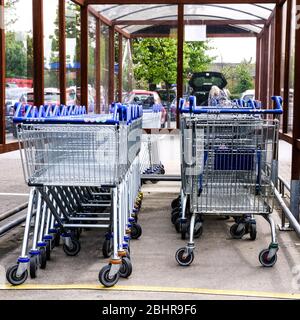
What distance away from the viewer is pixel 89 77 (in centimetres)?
970

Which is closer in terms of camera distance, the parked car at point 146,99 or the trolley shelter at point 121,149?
the trolley shelter at point 121,149

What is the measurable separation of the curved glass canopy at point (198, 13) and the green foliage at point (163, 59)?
1.07ft

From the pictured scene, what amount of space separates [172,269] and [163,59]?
18.5 ft

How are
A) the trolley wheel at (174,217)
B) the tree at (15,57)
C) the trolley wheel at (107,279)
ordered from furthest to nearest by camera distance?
the tree at (15,57)
the trolley wheel at (174,217)
the trolley wheel at (107,279)

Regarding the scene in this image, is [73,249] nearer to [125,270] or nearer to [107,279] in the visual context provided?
[125,270]

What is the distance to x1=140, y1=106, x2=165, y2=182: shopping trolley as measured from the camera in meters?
8.67

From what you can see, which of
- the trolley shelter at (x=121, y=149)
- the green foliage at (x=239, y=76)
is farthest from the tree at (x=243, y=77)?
the trolley shelter at (x=121, y=149)

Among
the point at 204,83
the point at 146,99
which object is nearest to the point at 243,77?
the point at 204,83

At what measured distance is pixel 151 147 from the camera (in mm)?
8859

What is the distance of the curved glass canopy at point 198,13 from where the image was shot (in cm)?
940

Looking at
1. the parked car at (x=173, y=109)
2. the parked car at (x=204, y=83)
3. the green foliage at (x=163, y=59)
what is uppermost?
the green foliage at (x=163, y=59)

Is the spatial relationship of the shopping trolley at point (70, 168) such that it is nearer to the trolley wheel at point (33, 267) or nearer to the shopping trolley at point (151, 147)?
the trolley wheel at point (33, 267)

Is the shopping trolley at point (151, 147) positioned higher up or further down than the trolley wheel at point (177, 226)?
higher up

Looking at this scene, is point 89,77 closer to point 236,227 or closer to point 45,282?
point 236,227
